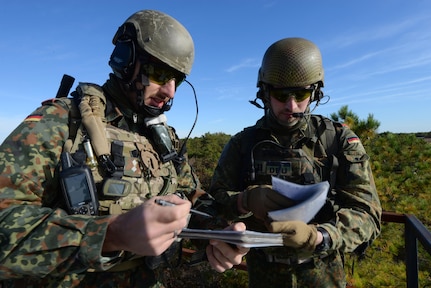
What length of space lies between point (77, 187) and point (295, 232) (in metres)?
1.29

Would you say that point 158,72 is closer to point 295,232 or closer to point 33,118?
point 33,118

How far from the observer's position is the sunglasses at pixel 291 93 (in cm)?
280

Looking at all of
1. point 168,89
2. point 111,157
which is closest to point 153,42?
point 168,89

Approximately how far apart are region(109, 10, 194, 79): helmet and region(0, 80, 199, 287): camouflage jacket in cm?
57

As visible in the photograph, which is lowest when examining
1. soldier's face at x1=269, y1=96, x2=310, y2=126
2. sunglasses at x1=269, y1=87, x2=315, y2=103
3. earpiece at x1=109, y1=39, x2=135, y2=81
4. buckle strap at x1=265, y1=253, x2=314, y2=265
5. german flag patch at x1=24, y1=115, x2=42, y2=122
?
buckle strap at x1=265, y1=253, x2=314, y2=265

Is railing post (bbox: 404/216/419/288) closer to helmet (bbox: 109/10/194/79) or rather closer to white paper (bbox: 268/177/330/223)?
white paper (bbox: 268/177/330/223)

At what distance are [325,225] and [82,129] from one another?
176 centimetres

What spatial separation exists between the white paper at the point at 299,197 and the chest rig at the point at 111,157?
73 centimetres

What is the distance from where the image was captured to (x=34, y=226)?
1.35m

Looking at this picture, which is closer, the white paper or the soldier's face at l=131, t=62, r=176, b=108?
the white paper

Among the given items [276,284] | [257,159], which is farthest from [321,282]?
[257,159]

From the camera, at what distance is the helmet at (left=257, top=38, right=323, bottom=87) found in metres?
2.79

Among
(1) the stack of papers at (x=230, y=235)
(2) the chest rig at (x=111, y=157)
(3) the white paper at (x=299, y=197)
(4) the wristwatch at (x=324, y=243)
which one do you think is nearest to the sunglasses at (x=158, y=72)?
(2) the chest rig at (x=111, y=157)

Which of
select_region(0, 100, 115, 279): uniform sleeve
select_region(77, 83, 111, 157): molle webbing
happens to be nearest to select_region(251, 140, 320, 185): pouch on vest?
select_region(77, 83, 111, 157): molle webbing
